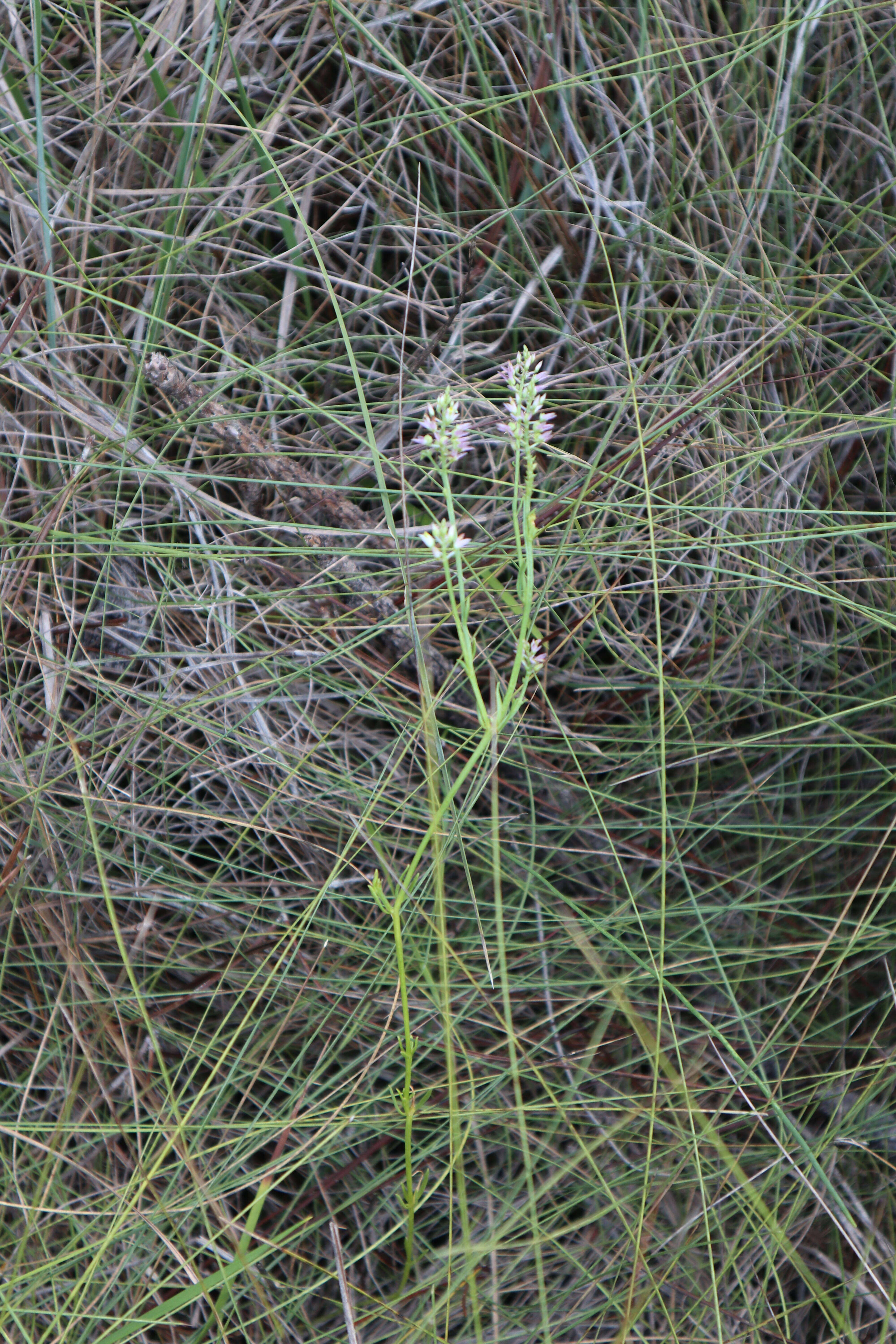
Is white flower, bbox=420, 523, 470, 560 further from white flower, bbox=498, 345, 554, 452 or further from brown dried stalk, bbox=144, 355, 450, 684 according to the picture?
brown dried stalk, bbox=144, 355, 450, 684

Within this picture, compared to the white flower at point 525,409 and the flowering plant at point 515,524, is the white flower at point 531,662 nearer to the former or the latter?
the flowering plant at point 515,524

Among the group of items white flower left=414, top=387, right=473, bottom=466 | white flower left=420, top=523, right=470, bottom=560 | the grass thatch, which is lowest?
the grass thatch

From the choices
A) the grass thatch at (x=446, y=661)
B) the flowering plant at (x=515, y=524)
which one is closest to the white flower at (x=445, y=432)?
the flowering plant at (x=515, y=524)

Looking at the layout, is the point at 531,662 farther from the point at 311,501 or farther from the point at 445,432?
the point at 311,501

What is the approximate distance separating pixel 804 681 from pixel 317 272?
37.3 inches

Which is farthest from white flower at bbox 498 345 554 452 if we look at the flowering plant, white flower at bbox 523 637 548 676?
white flower at bbox 523 637 548 676

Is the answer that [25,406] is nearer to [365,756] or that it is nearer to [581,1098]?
[365,756]

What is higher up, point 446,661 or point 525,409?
point 525,409

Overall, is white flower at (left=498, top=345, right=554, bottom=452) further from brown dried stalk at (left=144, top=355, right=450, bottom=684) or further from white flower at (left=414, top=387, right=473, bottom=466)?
brown dried stalk at (left=144, top=355, right=450, bottom=684)

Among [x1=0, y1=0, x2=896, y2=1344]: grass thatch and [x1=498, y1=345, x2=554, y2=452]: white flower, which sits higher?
[x1=498, y1=345, x2=554, y2=452]: white flower

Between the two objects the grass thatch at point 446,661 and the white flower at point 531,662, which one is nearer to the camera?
the white flower at point 531,662

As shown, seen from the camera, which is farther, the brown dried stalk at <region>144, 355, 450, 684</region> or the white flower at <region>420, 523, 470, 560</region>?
the brown dried stalk at <region>144, 355, 450, 684</region>

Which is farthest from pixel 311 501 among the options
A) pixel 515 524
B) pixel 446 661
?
pixel 515 524

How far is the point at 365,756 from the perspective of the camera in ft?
4.54
